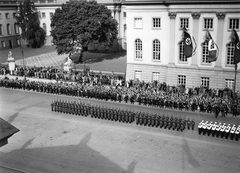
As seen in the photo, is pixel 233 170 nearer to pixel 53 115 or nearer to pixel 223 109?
pixel 223 109

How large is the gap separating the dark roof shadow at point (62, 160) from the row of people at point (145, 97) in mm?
13083

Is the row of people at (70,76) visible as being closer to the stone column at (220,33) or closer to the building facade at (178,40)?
the building facade at (178,40)

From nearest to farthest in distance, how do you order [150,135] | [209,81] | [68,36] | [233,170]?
[233,170]
[150,135]
[209,81]
[68,36]

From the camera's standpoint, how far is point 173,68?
152 ft

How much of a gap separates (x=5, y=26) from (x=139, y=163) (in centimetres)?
7944

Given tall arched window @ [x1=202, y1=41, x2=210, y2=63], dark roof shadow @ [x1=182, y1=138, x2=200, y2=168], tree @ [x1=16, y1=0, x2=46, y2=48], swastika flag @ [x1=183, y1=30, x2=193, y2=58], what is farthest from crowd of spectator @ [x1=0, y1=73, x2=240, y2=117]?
tree @ [x1=16, y1=0, x2=46, y2=48]

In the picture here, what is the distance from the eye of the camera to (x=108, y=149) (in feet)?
92.7

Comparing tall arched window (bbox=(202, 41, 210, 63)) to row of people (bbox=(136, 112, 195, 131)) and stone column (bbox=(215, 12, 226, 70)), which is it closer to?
stone column (bbox=(215, 12, 226, 70))

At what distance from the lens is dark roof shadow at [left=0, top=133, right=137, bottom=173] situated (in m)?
24.9

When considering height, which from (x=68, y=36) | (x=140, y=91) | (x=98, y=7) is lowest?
(x=140, y=91)

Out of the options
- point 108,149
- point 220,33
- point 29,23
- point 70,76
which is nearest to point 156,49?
point 220,33

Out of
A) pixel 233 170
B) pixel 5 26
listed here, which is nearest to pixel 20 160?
pixel 233 170

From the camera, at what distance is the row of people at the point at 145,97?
36.4 m

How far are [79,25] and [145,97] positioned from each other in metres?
27.3
